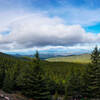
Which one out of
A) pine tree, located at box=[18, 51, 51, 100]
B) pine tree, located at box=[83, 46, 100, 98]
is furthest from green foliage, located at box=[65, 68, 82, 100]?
pine tree, located at box=[18, 51, 51, 100]

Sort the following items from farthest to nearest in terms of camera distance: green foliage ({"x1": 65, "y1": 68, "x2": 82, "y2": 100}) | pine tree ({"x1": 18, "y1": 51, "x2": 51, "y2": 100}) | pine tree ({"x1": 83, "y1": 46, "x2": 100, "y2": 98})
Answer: green foliage ({"x1": 65, "y1": 68, "x2": 82, "y2": 100}), pine tree ({"x1": 83, "y1": 46, "x2": 100, "y2": 98}), pine tree ({"x1": 18, "y1": 51, "x2": 51, "y2": 100})

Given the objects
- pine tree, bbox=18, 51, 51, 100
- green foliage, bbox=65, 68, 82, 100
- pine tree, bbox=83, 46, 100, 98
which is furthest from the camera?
green foliage, bbox=65, 68, 82, 100

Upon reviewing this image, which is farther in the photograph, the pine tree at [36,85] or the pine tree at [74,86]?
the pine tree at [74,86]

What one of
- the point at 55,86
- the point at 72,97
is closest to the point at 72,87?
the point at 72,97

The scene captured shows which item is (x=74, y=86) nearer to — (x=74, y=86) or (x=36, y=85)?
(x=74, y=86)

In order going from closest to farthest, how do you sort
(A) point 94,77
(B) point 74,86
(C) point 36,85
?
(C) point 36,85 < (A) point 94,77 < (B) point 74,86

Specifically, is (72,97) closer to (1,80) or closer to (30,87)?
(30,87)

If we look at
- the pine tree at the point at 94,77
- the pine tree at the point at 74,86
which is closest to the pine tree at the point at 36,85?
the pine tree at the point at 94,77

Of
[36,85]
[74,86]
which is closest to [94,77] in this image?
[74,86]

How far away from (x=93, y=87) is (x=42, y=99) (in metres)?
12.2

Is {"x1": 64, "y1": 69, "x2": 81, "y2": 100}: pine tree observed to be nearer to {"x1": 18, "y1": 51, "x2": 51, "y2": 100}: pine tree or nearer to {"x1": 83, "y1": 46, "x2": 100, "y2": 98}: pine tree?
{"x1": 83, "y1": 46, "x2": 100, "y2": 98}: pine tree

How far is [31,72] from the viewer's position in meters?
26.5

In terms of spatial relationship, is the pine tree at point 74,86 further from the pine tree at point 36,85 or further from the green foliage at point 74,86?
the pine tree at point 36,85

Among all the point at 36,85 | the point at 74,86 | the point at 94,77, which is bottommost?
the point at 74,86
